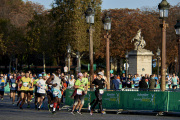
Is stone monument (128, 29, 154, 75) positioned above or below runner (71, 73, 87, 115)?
above

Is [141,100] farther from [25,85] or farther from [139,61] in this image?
[139,61]

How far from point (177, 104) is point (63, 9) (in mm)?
43078

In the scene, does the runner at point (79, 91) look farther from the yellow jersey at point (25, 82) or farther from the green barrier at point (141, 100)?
the yellow jersey at point (25, 82)

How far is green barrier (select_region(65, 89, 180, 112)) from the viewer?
19.2 m

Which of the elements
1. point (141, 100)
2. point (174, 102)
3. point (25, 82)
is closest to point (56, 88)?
point (141, 100)

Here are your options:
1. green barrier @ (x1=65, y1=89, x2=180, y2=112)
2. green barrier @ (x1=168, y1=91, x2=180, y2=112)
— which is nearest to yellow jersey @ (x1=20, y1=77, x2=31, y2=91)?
green barrier @ (x1=65, y1=89, x2=180, y2=112)

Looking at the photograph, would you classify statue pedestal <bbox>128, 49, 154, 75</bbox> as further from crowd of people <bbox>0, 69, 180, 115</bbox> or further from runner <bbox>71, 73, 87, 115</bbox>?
runner <bbox>71, 73, 87, 115</bbox>

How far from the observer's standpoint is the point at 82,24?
6153 cm

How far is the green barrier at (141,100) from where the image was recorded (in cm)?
1923

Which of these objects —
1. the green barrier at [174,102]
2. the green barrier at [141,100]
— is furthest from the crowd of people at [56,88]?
the green barrier at [174,102]

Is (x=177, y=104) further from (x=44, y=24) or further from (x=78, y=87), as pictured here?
(x=44, y=24)

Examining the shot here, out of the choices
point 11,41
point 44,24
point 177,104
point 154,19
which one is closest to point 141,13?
point 154,19

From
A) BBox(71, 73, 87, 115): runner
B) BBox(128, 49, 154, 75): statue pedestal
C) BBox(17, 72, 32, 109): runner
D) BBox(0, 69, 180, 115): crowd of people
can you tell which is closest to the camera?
BBox(0, 69, 180, 115): crowd of people

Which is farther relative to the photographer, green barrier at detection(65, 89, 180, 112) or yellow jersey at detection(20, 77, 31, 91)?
yellow jersey at detection(20, 77, 31, 91)
